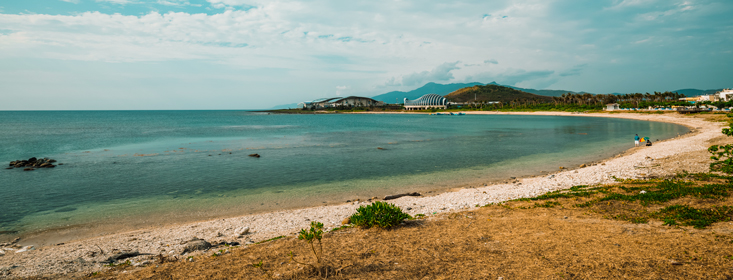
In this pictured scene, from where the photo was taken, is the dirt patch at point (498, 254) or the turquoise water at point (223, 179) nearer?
the dirt patch at point (498, 254)

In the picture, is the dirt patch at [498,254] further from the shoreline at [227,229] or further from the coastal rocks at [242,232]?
the coastal rocks at [242,232]

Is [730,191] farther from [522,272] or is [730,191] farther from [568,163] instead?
[568,163]

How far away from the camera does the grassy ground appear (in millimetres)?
6219

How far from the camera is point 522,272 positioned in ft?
20.4

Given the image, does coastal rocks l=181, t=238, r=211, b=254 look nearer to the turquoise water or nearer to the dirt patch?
the dirt patch

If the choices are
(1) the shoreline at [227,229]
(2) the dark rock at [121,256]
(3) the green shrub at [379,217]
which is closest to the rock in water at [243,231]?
(1) the shoreline at [227,229]

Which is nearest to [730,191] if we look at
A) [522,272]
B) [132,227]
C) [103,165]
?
[522,272]

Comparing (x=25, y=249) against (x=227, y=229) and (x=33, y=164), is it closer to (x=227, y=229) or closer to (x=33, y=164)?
(x=227, y=229)

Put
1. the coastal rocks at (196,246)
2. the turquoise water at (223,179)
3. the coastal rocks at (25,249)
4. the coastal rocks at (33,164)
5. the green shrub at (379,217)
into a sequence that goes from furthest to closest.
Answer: the coastal rocks at (33,164) < the turquoise water at (223,179) < the coastal rocks at (25,249) < the green shrub at (379,217) < the coastal rocks at (196,246)

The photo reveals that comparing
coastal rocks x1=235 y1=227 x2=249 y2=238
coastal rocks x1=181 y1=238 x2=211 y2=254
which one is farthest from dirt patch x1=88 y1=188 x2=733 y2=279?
coastal rocks x1=235 y1=227 x2=249 y2=238

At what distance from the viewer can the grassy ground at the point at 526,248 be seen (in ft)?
20.4

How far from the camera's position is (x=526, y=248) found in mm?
7266

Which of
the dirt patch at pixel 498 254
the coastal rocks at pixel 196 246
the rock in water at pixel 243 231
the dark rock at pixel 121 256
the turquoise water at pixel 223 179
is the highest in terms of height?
the dirt patch at pixel 498 254

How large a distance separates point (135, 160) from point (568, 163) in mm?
35337
